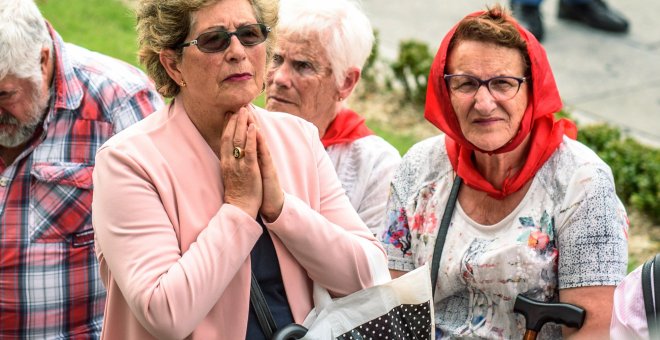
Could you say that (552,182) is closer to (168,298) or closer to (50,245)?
(168,298)

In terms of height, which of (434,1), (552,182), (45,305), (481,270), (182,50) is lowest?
(434,1)

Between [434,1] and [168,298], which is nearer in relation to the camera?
[168,298]

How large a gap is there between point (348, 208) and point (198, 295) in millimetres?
626

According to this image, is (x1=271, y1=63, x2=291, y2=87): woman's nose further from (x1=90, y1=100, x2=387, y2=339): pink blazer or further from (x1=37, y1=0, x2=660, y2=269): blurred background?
(x1=37, y1=0, x2=660, y2=269): blurred background

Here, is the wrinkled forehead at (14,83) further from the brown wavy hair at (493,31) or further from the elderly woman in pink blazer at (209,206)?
the brown wavy hair at (493,31)

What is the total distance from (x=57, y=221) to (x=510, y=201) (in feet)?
5.45

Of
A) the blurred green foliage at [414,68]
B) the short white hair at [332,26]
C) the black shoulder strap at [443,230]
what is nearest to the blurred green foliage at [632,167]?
the blurred green foliage at [414,68]

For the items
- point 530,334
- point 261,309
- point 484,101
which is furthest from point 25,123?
point 530,334

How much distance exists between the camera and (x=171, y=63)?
2.94 metres

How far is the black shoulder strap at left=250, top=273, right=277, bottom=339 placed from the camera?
9.30ft

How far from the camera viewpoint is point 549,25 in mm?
10328

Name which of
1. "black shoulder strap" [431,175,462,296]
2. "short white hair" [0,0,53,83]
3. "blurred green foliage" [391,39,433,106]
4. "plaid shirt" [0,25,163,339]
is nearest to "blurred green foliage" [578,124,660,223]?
"blurred green foliage" [391,39,433,106]

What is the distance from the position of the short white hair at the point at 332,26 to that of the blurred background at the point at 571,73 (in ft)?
7.98

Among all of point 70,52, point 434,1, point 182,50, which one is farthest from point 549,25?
point 182,50
